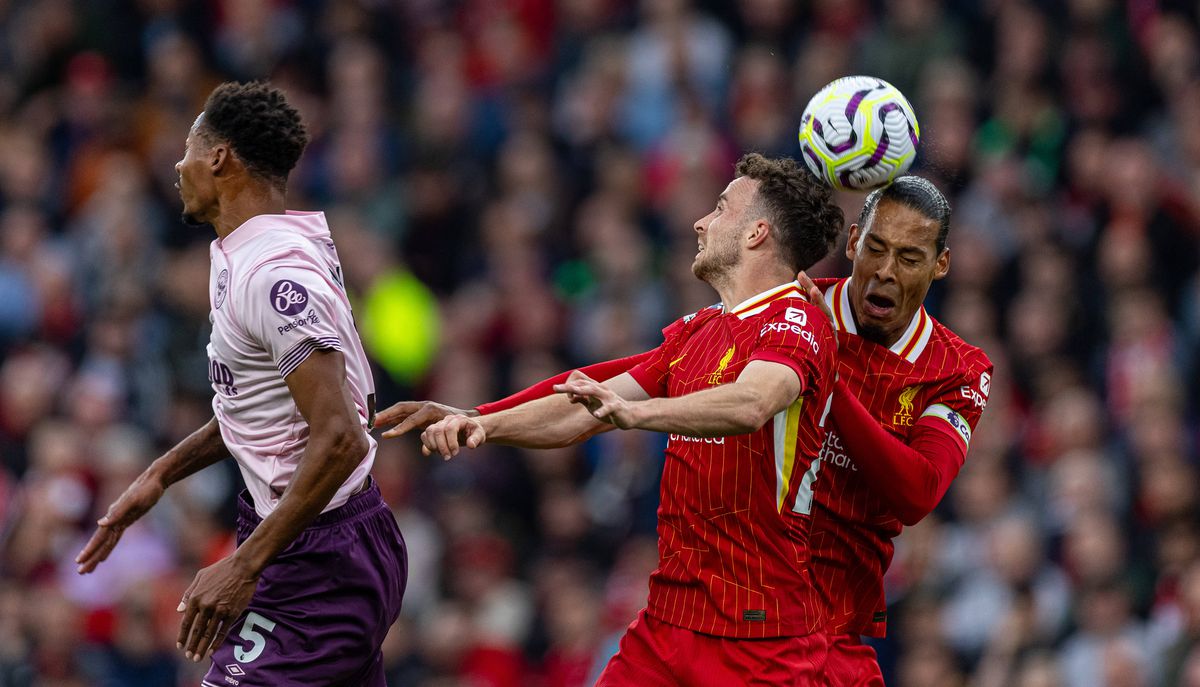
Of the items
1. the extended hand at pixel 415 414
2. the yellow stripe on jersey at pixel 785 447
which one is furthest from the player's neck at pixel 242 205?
the yellow stripe on jersey at pixel 785 447

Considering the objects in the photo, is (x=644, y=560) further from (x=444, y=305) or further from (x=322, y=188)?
(x=322, y=188)

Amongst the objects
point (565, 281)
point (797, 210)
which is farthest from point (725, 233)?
point (565, 281)

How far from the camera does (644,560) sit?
10.4 meters

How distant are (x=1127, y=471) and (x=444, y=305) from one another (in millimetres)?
5045

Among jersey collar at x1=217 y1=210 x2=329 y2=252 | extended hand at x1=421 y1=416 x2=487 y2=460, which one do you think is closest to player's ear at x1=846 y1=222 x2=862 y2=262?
extended hand at x1=421 y1=416 x2=487 y2=460

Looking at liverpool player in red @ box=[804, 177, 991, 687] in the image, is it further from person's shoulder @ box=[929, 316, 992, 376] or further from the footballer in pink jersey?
the footballer in pink jersey

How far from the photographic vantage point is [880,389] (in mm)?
5887

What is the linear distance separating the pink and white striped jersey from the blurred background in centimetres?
481

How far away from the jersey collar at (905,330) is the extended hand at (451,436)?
1.41 m

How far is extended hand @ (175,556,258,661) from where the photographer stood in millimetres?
5188

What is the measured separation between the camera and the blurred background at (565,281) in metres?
10.1

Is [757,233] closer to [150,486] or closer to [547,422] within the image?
[547,422]

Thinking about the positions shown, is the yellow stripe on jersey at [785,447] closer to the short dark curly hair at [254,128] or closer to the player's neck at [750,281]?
the player's neck at [750,281]

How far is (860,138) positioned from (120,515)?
285 cm
